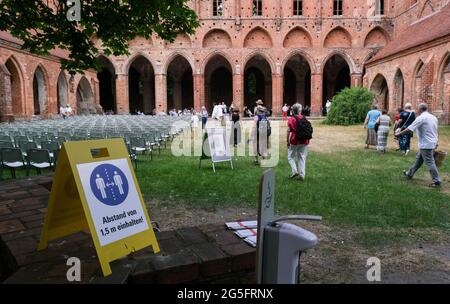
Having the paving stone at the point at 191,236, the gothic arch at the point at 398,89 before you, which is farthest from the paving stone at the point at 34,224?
the gothic arch at the point at 398,89

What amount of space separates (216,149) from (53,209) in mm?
6049

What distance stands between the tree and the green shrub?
17.8m

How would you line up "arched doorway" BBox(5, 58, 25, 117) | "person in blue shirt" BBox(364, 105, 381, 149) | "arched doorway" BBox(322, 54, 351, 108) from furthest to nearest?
"arched doorway" BBox(322, 54, 351, 108), "arched doorway" BBox(5, 58, 25, 117), "person in blue shirt" BBox(364, 105, 381, 149)

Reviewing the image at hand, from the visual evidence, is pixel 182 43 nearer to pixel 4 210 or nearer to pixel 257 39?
pixel 257 39

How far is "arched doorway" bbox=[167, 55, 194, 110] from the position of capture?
37.3 metres

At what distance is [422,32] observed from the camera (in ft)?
77.9

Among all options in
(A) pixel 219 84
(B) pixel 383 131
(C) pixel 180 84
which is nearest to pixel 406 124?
(B) pixel 383 131

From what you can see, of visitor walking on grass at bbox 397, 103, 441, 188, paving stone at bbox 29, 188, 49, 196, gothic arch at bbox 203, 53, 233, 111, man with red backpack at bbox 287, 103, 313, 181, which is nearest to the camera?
paving stone at bbox 29, 188, 49, 196

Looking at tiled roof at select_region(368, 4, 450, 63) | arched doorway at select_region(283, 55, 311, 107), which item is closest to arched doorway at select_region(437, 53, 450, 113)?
tiled roof at select_region(368, 4, 450, 63)

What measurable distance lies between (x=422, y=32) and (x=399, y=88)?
12.9 ft

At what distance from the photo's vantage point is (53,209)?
2527mm

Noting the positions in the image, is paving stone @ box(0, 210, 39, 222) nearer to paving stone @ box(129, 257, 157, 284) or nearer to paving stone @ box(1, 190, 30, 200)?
paving stone @ box(1, 190, 30, 200)

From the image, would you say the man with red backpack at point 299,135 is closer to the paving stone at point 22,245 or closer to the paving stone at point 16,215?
the paving stone at point 16,215
